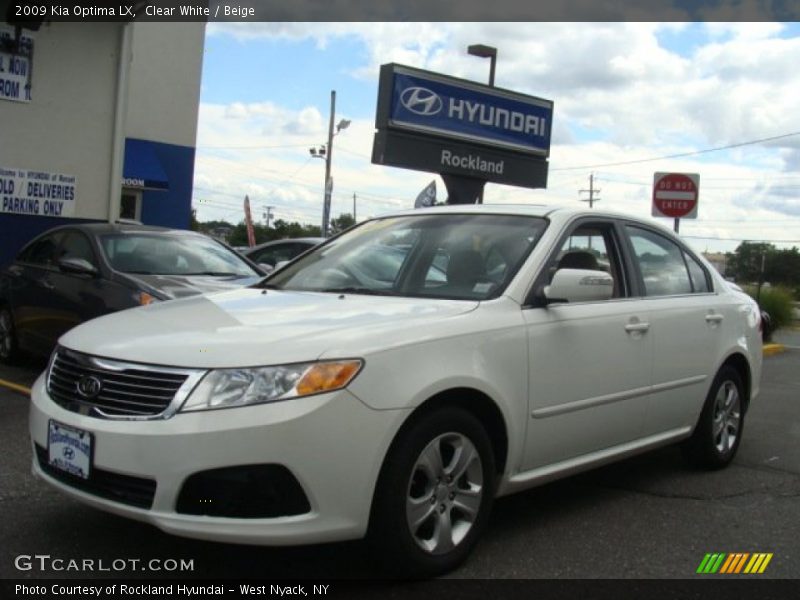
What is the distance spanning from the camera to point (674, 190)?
12.8 metres

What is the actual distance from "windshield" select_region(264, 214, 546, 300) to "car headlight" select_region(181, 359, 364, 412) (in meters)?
1.07

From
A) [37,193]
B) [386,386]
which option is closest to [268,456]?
[386,386]

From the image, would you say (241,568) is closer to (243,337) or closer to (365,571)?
(365,571)

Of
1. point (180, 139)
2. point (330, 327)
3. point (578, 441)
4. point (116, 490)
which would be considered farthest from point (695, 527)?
point (180, 139)

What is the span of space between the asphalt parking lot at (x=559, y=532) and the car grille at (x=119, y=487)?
1.23 ft

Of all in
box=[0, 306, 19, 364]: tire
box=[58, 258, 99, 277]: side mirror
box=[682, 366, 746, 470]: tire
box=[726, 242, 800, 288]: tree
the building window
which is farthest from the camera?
box=[726, 242, 800, 288]: tree

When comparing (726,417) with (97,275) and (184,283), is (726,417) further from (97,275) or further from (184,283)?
(97,275)

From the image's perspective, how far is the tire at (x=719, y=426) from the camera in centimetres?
534

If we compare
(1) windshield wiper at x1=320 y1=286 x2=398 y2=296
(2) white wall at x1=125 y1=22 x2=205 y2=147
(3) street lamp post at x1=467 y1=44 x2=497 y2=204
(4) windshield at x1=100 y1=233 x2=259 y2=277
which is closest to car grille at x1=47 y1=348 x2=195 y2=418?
(1) windshield wiper at x1=320 y1=286 x2=398 y2=296

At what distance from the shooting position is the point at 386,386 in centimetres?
320

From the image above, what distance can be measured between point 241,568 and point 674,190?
35.4 ft

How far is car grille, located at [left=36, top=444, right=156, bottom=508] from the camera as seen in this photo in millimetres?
3090

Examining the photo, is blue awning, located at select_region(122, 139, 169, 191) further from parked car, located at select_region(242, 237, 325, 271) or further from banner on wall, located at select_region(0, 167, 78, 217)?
banner on wall, located at select_region(0, 167, 78, 217)

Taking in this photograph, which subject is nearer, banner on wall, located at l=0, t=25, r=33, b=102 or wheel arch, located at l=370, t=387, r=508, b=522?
wheel arch, located at l=370, t=387, r=508, b=522
